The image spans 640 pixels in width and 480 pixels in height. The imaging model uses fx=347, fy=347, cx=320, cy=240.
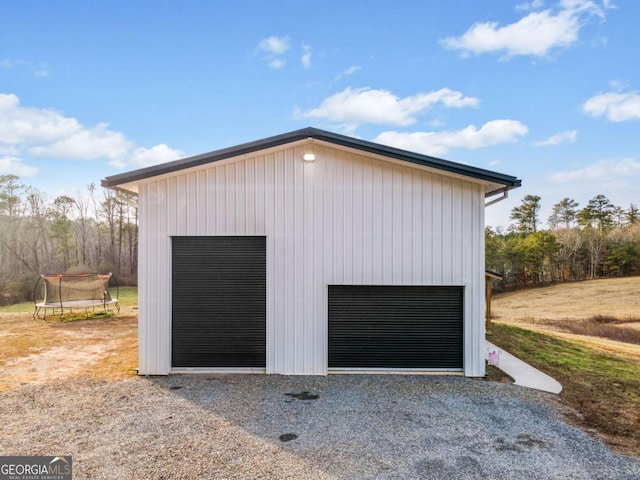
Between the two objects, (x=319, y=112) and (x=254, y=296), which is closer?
(x=254, y=296)

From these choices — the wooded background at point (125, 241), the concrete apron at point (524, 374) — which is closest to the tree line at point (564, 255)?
the wooded background at point (125, 241)

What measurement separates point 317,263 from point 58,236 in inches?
994

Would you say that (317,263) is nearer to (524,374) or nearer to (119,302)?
(524,374)

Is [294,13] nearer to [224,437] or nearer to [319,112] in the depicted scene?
[319,112]

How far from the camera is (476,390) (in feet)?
16.9

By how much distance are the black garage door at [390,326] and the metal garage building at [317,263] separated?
0.02 meters

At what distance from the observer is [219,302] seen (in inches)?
236

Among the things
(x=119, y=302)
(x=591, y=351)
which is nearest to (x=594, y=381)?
(x=591, y=351)

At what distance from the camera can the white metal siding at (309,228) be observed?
5812mm

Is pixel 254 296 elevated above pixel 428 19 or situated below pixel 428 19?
below

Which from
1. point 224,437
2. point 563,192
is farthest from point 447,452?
point 563,192

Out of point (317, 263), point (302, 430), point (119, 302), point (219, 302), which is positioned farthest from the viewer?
point (119, 302)

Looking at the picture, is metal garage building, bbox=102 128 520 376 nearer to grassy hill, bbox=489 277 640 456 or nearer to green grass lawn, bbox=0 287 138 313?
grassy hill, bbox=489 277 640 456

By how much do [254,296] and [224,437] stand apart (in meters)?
2.56
